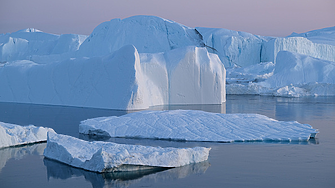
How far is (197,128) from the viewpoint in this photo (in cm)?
794

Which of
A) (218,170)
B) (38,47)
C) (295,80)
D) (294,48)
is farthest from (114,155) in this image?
(294,48)

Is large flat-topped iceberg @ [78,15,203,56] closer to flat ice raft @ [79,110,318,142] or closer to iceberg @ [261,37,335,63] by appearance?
iceberg @ [261,37,335,63]

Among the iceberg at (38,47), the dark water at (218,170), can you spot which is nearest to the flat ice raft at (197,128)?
the dark water at (218,170)

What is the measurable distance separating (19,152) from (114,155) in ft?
7.40

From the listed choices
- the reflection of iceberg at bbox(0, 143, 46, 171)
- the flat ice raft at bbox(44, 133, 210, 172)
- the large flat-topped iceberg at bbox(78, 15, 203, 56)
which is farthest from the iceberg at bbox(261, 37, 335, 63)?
the flat ice raft at bbox(44, 133, 210, 172)

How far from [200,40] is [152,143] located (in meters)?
20.0

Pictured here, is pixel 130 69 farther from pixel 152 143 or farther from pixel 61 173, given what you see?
pixel 61 173

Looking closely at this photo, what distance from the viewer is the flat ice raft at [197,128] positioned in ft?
24.8

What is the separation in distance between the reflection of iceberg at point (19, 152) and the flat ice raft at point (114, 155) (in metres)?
0.45

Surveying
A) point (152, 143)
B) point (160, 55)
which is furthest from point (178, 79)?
point (152, 143)

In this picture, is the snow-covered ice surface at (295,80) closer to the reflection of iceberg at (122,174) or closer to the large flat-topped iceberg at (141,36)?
the large flat-topped iceberg at (141,36)

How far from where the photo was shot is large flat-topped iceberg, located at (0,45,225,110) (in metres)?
13.6

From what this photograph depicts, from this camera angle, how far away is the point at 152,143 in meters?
7.12

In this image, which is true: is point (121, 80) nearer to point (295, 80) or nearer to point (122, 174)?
point (122, 174)
